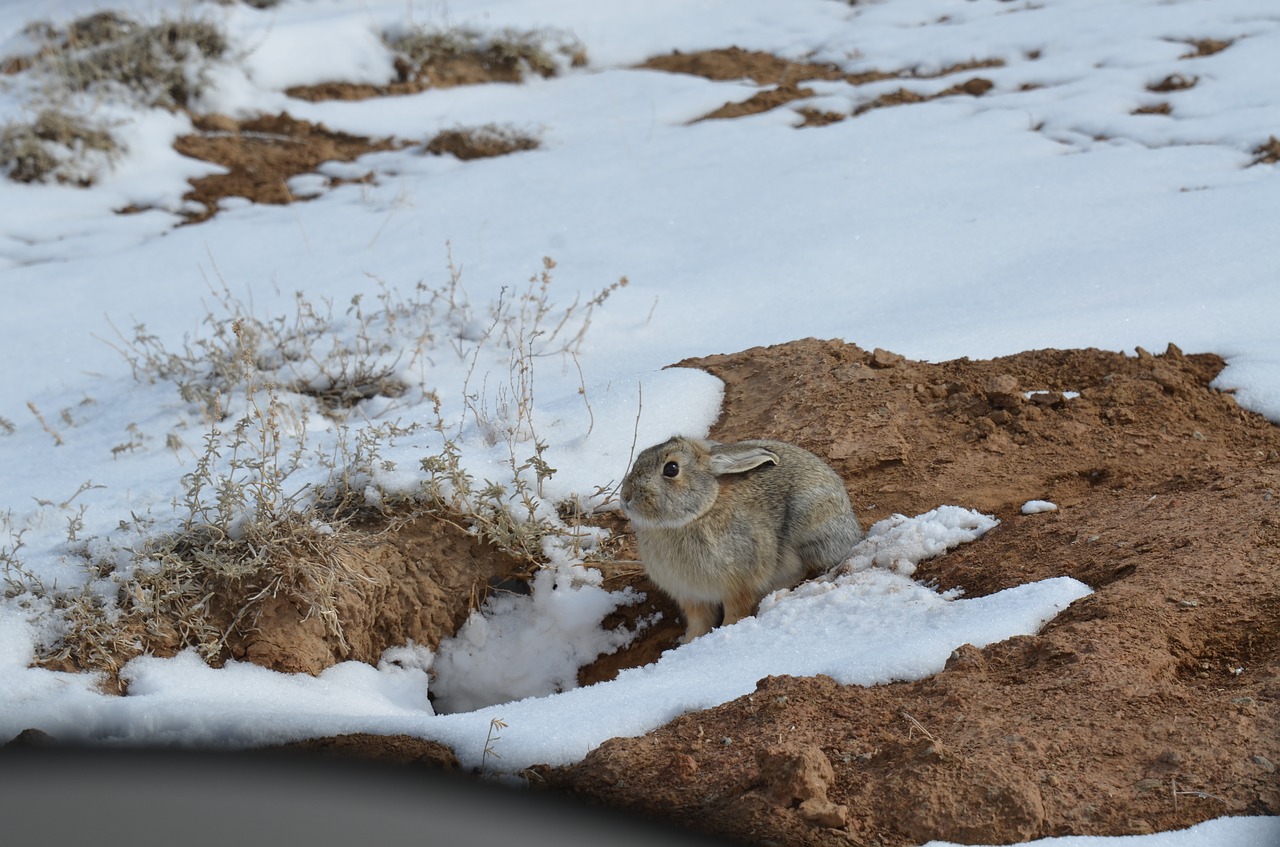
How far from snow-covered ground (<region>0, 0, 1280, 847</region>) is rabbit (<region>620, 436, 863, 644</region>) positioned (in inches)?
10.1

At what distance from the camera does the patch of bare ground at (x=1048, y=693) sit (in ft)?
10.6

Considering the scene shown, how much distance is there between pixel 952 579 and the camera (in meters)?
4.73

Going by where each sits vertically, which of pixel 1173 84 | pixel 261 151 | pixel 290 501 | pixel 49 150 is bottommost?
pixel 290 501

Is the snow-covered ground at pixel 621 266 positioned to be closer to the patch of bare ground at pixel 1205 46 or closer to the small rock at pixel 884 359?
the patch of bare ground at pixel 1205 46

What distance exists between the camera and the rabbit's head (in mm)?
5129

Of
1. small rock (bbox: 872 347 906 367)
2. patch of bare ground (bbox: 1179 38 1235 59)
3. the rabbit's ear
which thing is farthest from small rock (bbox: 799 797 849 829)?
patch of bare ground (bbox: 1179 38 1235 59)

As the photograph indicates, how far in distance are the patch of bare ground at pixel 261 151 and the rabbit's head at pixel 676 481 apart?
6569 mm

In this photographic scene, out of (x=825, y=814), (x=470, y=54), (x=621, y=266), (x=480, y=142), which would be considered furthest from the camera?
(x=470, y=54)

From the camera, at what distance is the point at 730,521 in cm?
528

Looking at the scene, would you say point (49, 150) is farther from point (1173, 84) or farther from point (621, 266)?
point (1173, 84)

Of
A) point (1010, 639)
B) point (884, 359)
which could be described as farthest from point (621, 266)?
point (1010, 639)

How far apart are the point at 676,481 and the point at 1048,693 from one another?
193 cm

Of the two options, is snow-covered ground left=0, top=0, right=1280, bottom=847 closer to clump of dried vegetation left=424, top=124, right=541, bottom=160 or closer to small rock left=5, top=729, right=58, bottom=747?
small rock left=5, top=729, right=58, bottom=747

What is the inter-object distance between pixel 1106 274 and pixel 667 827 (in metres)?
6.01
